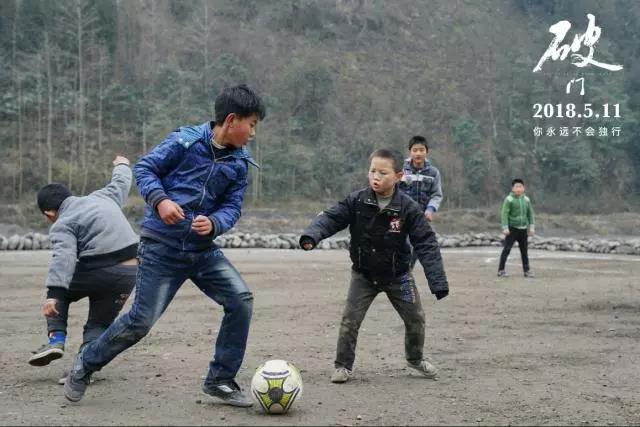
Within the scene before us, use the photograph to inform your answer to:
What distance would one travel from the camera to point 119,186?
622 centimetres

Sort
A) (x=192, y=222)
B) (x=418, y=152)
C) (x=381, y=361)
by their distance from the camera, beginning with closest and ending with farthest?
(x=192, y=222)
(x=381, y=361)
(x=418, y=152)

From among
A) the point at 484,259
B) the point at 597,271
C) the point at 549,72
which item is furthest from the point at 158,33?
the point at 597,271

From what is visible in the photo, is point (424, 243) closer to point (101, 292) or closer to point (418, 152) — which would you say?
point (101, 292)

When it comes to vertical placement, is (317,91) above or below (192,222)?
above

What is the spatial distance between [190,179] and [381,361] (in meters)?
2.64

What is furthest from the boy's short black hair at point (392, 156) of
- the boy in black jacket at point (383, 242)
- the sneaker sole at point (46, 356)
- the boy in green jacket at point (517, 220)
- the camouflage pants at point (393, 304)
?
the boy in green jacket at point (517, 220)

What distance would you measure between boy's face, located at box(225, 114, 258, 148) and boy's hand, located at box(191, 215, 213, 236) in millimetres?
529

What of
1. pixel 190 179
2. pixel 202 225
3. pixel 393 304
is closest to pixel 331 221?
pixel 393 304

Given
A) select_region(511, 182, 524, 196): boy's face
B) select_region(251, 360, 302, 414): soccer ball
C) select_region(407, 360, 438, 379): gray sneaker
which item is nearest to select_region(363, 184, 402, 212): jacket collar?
select_region(407, 360, 438, 379): gray sneaker

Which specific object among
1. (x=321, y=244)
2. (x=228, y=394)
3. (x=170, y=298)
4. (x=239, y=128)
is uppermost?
(x=239, y=128)

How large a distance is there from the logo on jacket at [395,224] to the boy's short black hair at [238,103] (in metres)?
1.34

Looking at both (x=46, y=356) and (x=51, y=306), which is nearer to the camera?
(x=46, y=356)

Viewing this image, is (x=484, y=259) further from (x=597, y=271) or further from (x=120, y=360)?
(x=120, y=360)

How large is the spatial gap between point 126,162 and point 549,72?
4344 cm
